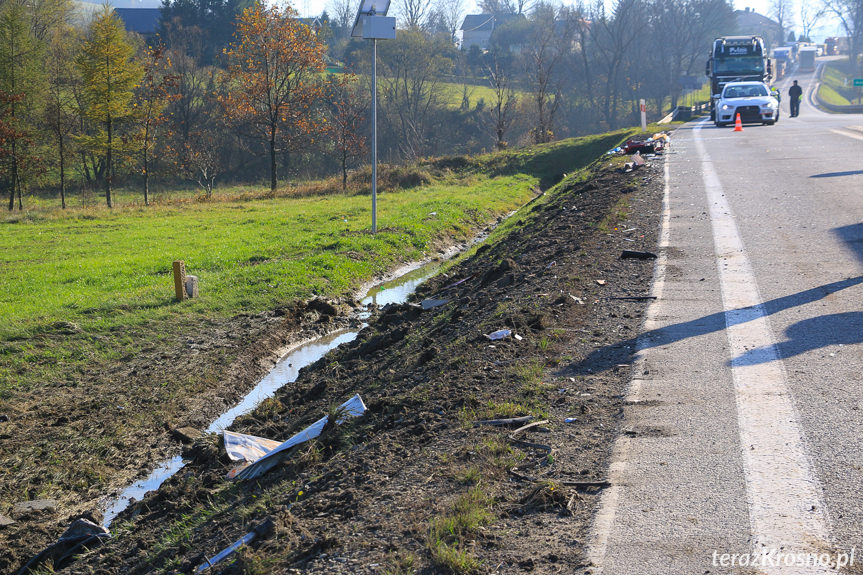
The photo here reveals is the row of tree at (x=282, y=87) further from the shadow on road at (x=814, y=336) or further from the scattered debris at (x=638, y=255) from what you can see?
the shadow on road at (x=814, y=336)

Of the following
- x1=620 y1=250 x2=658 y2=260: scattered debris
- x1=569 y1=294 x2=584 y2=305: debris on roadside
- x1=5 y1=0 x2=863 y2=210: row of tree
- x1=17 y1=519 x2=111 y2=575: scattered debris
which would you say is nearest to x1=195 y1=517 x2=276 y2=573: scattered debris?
x1=17 y1=519 x2=111 y2=575: scattered debris

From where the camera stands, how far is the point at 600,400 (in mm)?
5535

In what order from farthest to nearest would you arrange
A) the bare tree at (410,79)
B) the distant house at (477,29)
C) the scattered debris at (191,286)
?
the distant house at (477,29)
the bare tree at (410,79)
the scattered debris at (191,286)

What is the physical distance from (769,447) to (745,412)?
55cm

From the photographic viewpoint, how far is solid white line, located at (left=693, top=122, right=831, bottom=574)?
361 cm

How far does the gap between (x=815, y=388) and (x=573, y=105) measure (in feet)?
241

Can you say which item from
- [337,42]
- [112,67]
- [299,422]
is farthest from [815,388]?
[337,42]

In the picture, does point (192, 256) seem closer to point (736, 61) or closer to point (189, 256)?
point (189, 256)

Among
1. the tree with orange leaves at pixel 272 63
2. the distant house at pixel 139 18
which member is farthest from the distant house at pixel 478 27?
the tree with orange leaves at pixel 272 63

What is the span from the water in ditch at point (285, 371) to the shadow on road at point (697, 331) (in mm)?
4342

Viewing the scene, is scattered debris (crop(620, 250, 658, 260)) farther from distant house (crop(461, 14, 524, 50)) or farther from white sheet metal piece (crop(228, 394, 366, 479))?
distant house (crop(461, 14, 524, 50))

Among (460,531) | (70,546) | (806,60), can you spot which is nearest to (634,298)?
(460,531)

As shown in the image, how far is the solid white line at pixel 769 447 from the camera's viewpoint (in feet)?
11.8

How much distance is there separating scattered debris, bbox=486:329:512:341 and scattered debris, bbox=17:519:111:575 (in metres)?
3.71
